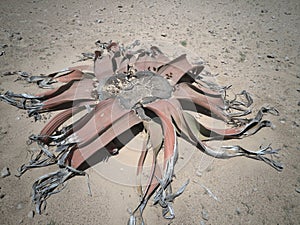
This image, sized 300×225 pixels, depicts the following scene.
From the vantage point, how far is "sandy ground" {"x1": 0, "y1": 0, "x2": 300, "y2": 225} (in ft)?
4.06

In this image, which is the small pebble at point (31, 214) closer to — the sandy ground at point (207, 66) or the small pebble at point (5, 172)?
the sandy ground at point (207, 66)

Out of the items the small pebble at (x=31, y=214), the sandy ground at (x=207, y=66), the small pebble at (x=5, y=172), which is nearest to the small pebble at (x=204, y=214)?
the sandy ground at (x=207, y=66)

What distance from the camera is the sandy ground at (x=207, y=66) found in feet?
4.06

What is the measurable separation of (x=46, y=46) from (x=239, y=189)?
2.21 m

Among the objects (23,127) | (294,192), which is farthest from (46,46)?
(294,192)

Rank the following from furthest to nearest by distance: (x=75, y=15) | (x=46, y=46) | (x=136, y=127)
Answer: (x=75, y=15)
(x=46, y=46)
(x=136, y=127)

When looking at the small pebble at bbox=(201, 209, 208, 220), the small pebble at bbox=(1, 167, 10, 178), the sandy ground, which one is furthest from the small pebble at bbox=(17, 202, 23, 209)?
the small pebble at bbox=(201, 209, 208, 220)

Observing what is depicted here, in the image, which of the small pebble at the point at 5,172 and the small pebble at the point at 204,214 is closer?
the small pebble at the point at 204,214

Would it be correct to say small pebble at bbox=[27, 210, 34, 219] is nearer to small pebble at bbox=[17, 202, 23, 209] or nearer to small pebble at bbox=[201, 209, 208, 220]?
small pebble at bbox=[17, 202, 23, 209]

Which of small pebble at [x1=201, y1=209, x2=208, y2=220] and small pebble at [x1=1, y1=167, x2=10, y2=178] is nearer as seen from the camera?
small pebble at [x1=201, y1=209, x2=208, y2=220]

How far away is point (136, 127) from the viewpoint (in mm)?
1476

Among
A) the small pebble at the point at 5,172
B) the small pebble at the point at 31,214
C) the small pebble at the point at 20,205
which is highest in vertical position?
the small pebble at the point at 5,172

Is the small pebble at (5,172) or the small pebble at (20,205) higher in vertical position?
the small pebble at (5,172)

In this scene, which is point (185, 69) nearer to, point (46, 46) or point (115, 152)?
point (115, 152)
